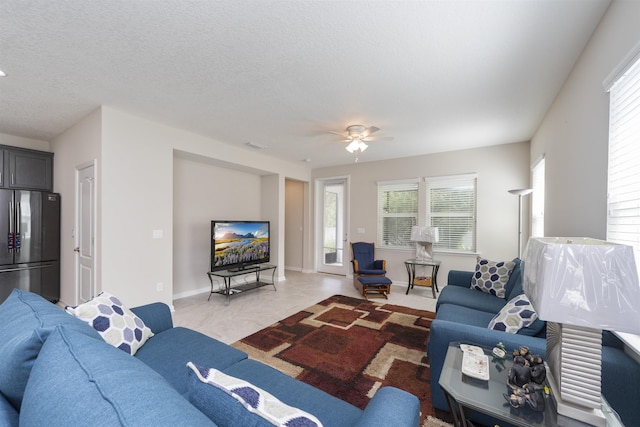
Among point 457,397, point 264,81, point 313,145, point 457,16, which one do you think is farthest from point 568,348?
point 313,145

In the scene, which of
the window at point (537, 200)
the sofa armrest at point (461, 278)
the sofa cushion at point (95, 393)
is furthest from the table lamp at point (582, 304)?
the window at point (537, 200)

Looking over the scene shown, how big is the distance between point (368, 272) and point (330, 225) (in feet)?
6.43

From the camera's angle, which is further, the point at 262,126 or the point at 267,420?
the point at 262,126

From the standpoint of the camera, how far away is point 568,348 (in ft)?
3.43

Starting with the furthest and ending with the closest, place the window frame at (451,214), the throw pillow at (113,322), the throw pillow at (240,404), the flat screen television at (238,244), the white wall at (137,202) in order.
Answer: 1. the window frame at (451,214)
2. the flat screen television at (238,244)
3. the white wall at (137,202)
4. the throw pillow at (113,322)
5. the throw pillow at (240,404)

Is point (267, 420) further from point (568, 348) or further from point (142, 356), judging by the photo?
point (142, 356)

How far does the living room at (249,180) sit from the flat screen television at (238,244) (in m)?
0.56

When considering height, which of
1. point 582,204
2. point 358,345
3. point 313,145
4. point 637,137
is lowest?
point 358,345

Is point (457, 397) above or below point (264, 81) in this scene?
below

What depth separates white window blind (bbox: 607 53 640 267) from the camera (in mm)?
1372

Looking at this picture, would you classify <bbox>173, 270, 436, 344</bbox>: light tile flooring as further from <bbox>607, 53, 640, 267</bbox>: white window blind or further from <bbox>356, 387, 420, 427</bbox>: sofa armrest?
<bbox>607, 53, 640, 267</bbox>: white window blind

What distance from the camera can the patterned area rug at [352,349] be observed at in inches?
81.7

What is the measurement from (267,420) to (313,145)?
4.23 metres

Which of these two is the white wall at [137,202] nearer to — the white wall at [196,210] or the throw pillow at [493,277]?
the white wall at [196,210]
